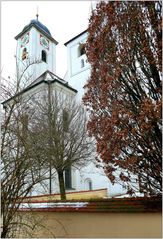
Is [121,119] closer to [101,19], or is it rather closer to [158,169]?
[158,169]

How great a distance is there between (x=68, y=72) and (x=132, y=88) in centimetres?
1989

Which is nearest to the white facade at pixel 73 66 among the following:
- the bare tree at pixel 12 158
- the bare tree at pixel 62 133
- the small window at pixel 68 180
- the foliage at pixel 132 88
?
the small window at pixel 68 180

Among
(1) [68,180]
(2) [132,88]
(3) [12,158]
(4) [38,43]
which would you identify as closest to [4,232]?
(3) [12,158]

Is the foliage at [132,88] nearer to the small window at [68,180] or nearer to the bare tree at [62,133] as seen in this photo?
the bare tree at [62,133]

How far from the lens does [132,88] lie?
405 cm

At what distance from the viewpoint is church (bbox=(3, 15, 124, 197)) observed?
57.9 feet

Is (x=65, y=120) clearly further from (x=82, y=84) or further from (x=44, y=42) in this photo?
(x=44, y=42)

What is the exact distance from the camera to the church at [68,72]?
17.7m

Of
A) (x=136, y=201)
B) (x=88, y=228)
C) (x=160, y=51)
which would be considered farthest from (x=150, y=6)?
(x=88, y=228)

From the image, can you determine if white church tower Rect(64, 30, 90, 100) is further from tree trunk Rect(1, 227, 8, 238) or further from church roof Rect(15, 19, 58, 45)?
tree trunk Rect(1, 227, 8, 238)

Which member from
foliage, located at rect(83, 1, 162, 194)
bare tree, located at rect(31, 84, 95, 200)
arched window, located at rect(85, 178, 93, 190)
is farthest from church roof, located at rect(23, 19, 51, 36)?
foliage, located at rect(83, 1, 162, 194)

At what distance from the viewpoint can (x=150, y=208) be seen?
421 cm

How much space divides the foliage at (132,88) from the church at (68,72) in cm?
626

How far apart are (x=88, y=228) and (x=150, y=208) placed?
1.46m
